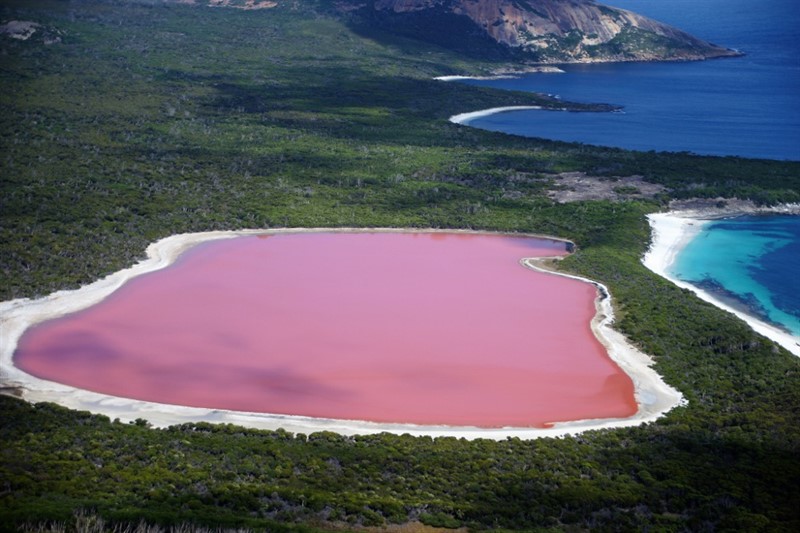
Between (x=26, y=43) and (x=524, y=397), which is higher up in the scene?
(x=26, y=43)

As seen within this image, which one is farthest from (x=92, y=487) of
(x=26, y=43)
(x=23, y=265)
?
(x=26, y=43)

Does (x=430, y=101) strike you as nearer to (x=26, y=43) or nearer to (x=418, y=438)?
(x=26, y=43)

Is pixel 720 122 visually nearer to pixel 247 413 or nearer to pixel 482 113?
pixel 482 113

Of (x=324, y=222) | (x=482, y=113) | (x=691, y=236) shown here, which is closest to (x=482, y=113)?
(x=482, y=113)

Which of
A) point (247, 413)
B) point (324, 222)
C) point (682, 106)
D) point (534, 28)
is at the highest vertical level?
point (534, 28)

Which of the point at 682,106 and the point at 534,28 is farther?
the point at 534,28

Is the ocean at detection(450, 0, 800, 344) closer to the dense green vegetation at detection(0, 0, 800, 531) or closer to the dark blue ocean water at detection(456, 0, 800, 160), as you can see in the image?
the dark blue ocean water at detection(456, 0, 800, 160)

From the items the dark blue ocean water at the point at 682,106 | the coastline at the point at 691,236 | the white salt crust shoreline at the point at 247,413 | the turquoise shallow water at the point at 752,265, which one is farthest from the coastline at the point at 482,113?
the white salt crust shoreline at the point at 247,413
